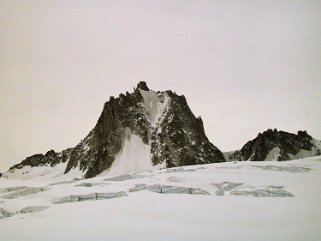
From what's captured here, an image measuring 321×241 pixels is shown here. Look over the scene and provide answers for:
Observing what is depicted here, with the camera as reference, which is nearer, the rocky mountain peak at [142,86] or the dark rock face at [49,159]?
the rocky mountain peak at [142,86]

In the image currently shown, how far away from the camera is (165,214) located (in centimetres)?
713

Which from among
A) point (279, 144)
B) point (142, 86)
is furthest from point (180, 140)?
point (279, 144)

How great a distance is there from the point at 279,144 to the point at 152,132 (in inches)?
1114

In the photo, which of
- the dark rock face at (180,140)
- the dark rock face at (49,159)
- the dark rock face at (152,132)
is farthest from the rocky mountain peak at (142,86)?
the dark rock face at (49,159)

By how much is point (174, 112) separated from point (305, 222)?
49.1 meters

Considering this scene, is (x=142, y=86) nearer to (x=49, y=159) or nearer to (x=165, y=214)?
(x=49, y=159)

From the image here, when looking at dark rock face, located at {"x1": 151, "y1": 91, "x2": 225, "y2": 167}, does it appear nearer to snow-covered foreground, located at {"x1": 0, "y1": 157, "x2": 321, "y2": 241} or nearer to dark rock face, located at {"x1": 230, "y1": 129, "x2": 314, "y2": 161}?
dark rock face, located at {"x1": 230, "y1": 129, "x2": 314, "y2": 161}

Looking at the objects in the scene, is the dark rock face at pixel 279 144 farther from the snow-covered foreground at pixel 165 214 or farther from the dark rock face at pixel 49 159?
the snow-covered foreground at pixel 165 214

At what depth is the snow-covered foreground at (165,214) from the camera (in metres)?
6.09

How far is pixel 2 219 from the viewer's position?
7117mm

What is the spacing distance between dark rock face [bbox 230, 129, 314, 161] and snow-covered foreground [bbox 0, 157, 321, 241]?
6155 cm

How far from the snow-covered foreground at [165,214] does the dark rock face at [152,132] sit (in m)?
41.3

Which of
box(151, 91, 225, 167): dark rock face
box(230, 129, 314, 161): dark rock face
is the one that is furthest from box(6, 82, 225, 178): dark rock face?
box(230, 129, 314, 161): dark rock face

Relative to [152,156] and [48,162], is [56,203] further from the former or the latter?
[48,162]
